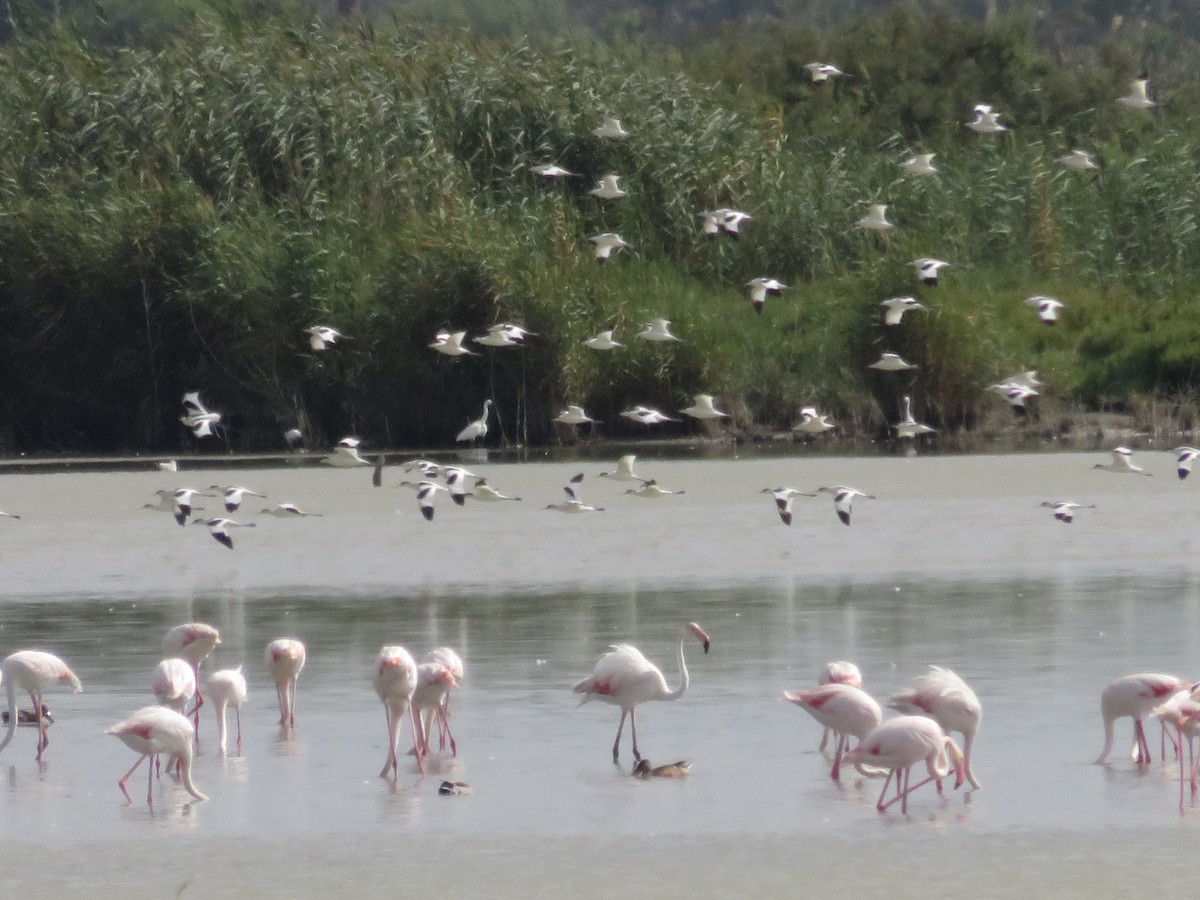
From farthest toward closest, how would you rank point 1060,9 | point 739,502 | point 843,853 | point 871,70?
point 1060,9
point 871,70
point 739,502
point 843,853

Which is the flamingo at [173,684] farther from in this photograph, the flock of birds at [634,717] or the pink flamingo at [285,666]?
the pink flamingo at [285,666]

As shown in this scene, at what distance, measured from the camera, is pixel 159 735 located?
810 centimetres

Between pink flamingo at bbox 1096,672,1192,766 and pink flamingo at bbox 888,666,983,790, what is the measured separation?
533 millimetres

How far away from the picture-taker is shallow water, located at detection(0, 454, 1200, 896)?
743 centimetres

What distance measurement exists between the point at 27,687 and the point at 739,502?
36.6ft

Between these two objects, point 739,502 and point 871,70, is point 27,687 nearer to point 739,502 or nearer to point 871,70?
point 739,502

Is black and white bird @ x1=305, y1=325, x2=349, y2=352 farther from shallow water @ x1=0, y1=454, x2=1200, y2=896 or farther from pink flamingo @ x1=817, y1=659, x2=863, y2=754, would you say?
pink flamingo @ x1=817, y1=659, x2=863, y2=754

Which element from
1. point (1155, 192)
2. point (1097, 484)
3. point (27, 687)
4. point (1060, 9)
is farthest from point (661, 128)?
point (1060, 9)

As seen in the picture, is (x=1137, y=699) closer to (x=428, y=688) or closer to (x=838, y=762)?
(x=838, y=762)

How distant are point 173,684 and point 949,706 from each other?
2.97 meters

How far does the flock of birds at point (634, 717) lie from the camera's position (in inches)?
317

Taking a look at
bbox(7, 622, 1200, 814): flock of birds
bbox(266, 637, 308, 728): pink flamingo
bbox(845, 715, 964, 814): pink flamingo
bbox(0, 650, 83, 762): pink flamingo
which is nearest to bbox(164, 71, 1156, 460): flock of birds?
bbox(266, 637, 308, 728): pink flamingo

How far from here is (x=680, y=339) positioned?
25609 mm

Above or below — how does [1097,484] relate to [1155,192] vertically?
below
